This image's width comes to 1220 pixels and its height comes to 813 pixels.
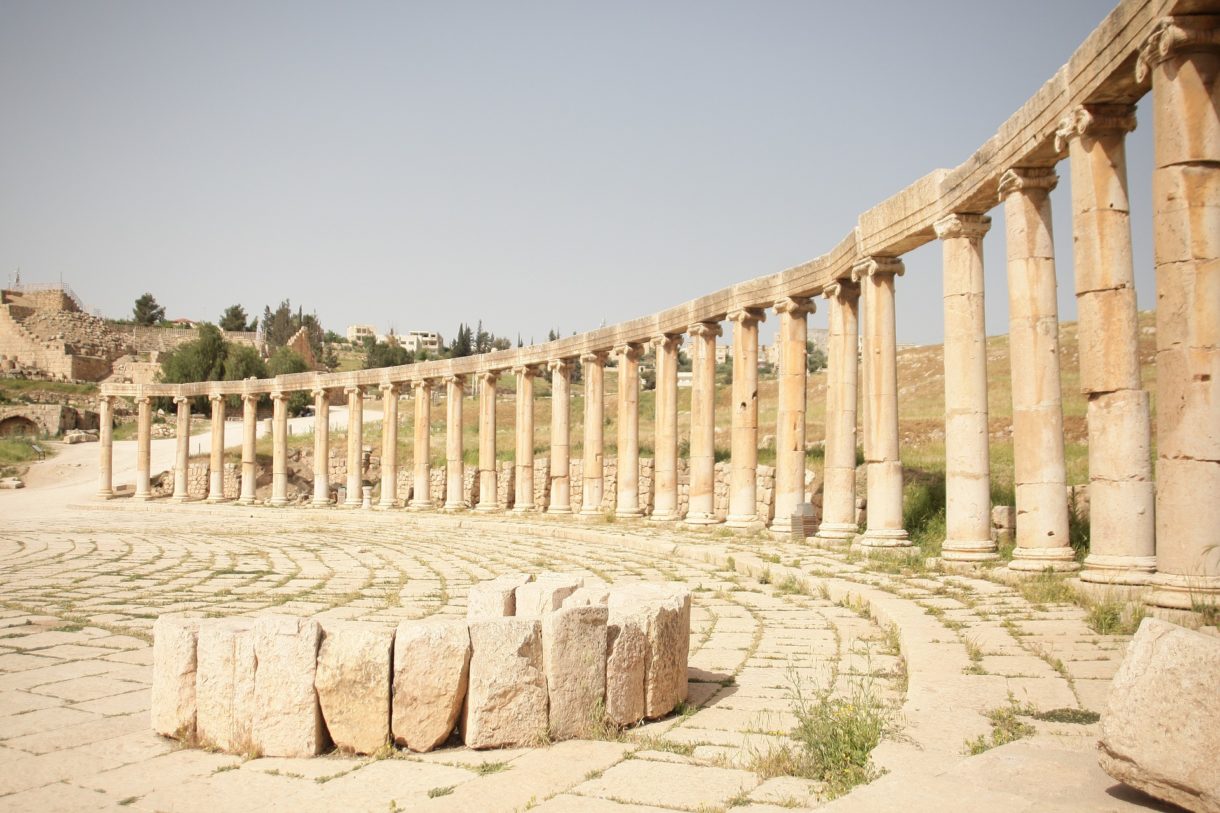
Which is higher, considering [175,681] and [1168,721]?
[1168,721]

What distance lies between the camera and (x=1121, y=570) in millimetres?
9758

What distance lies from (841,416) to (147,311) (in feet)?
406

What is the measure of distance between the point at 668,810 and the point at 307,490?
40.4 metres

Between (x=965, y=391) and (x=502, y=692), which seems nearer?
(x=502, y=692)

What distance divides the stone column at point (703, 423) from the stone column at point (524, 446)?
8089 millimetres

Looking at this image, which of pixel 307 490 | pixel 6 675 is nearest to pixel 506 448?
pixel 307 490

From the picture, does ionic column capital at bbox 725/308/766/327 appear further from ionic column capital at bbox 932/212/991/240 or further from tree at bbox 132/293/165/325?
tree at bbox 132/293/165/325

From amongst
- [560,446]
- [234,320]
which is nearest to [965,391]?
[560,446]

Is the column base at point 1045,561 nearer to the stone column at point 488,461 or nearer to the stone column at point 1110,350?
the stone column at point 1110,350

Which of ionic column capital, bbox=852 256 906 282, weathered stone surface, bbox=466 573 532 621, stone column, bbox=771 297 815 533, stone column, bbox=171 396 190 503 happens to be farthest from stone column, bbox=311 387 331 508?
weathered stone surface, bbox=466 573 532 621

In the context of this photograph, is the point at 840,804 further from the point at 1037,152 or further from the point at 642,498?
the point at 642,498

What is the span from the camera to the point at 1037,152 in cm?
1182

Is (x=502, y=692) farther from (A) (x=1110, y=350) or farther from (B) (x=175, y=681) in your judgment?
(A) (x=1110, y=350)

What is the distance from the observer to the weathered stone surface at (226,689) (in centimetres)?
570
